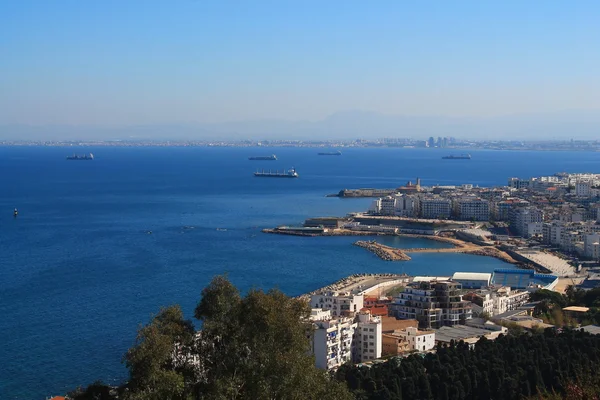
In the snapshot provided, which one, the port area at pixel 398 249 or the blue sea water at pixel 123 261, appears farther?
the port area at pixel 398 249

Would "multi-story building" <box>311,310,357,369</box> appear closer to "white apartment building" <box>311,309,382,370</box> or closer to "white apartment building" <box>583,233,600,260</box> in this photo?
"white apartment building" <box>311,309,382,370</box>

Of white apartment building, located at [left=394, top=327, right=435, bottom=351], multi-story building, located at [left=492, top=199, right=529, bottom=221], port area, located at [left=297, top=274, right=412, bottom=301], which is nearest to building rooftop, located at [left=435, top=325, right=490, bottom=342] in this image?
white apartment building, located at [left=394, top=327, right=435, bottom=351]

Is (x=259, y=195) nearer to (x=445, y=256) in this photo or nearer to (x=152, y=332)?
(x=445, y=256)

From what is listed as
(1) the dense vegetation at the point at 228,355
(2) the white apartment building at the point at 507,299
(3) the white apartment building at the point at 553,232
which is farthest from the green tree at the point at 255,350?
(3) the white apartment building at the point at 553,232

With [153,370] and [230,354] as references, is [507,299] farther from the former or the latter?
[153,370]

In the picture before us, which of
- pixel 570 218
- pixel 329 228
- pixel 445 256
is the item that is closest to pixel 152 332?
pixel 445 256

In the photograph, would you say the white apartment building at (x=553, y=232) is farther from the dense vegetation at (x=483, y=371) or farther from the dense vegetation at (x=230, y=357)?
the dense vegetation at (x=230, y=357)
